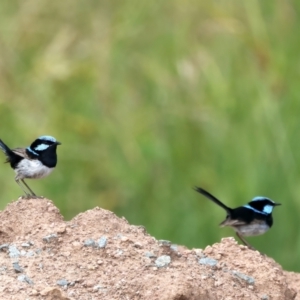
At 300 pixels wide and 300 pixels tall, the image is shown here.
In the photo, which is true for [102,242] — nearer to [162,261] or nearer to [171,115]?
Result: [162,261]

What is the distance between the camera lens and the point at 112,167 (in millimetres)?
6637

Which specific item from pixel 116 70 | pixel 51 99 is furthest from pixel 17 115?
pixel 116 70

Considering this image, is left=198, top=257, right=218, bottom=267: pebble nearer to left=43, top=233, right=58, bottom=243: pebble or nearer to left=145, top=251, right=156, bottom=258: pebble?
left=145, top=251, right=156, bottom=258: pebble

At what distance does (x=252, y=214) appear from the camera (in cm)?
607

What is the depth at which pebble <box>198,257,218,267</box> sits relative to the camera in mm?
4250

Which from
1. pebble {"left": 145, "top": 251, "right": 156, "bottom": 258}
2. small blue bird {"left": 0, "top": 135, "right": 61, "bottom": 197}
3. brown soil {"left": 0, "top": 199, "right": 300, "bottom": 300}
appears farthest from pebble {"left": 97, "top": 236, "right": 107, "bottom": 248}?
small blue bird {"left": 0, "top": 135, "right": 61, "bottom": 197}

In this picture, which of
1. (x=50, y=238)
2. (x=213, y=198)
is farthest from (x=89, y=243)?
(x=213, y=198)

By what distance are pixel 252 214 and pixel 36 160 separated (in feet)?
4.93

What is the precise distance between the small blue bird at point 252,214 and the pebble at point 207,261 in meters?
→ 1.70

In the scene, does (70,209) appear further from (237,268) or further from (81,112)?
(237,268)

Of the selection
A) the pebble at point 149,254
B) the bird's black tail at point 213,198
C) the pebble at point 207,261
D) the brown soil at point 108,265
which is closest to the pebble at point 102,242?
the brown soil at point 108,265

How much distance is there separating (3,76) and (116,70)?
926mm

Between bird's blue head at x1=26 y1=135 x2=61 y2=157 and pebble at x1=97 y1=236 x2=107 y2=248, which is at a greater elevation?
bird's blue head at x1=26 y1=135 x2=61 y2=157

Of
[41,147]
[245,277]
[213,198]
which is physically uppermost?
[213,198]
